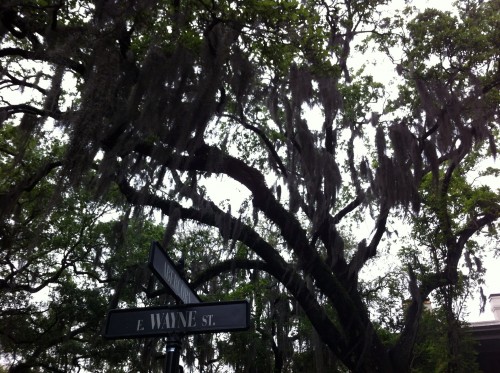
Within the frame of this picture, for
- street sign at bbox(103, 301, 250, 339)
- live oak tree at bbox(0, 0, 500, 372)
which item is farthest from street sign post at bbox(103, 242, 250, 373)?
live oak tree at bbox(0, 0, 500, 372)

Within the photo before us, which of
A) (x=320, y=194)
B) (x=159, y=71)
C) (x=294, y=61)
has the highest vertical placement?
(x=294, y=61)

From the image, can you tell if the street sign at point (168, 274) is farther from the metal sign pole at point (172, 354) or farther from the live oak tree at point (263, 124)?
the live oak tree at point (263, 124)

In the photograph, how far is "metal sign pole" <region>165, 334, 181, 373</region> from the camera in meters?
2.96

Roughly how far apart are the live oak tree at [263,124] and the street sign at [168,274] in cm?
255

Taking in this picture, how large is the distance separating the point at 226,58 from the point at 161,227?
27.2 ft

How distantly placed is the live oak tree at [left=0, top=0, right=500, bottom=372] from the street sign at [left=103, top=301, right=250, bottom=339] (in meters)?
2.47

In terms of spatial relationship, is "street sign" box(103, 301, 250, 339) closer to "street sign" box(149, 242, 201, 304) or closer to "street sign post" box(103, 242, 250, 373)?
"street sign post" box(103, 242, 250, 373)

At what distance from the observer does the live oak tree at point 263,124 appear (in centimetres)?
616

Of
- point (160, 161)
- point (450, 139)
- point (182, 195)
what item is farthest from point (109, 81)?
point (450, 139)

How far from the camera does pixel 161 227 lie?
1420 cm

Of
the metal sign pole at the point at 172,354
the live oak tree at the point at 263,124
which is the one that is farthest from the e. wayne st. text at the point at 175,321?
the live oak tree at the point at 263,124

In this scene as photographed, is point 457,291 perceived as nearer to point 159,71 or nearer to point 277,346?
point 277,346

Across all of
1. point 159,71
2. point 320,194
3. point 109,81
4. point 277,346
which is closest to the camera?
point 109,81

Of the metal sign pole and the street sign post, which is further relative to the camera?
the street sign post
